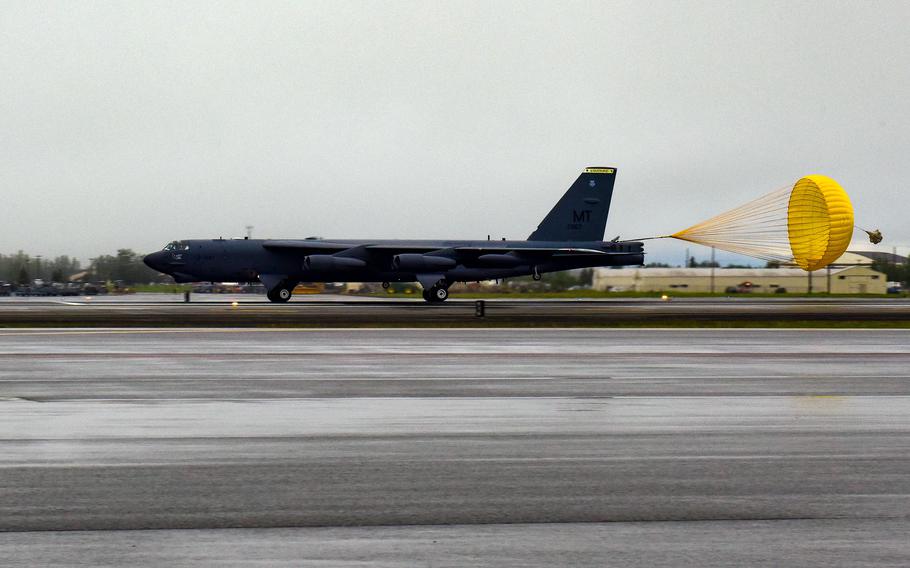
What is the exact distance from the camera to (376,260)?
164 feet

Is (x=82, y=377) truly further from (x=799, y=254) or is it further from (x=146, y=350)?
(x=799, y=254)

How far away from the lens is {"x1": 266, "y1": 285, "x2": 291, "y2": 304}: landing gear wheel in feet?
165

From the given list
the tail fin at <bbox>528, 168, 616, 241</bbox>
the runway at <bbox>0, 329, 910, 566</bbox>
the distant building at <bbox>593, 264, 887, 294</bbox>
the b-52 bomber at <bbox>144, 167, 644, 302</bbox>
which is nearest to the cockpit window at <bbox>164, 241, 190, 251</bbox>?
the b-52 bomber at <bbox>144, 167, 644, 302</bbox>

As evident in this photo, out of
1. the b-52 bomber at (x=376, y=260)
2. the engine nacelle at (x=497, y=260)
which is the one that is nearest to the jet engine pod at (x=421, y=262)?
the b-52 bomber at (x=376, y=260)

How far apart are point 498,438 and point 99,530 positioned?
436cm

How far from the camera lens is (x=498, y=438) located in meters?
9.25

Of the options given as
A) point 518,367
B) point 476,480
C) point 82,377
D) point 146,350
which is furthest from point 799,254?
point 476,480

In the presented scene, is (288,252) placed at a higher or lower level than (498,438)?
higher

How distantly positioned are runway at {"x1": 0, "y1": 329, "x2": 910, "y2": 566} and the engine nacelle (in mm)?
33325

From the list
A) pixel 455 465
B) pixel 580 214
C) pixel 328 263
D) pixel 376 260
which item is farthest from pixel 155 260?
pixel 455 465

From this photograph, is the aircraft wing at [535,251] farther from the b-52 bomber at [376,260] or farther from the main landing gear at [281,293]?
the main landing gear at [281,293]

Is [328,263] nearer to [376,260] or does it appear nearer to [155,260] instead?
[376,260]

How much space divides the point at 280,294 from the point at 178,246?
615 cm

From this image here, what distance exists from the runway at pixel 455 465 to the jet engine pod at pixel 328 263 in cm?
3196
